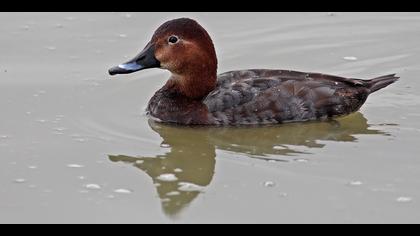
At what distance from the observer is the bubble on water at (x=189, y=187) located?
8203 mm

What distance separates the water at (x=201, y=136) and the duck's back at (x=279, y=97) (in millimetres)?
146

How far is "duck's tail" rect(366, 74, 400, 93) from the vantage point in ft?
33.8

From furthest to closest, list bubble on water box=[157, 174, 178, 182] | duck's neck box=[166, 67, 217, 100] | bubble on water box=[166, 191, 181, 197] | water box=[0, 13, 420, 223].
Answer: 1. duck's neck box=[166, 67, 217, 100]
2. bubble on water box=[157, 174, 178, 182]
3. bubble on water box=[166, 191, 181, 197]
4. water box=[0, 13, 420, 223]

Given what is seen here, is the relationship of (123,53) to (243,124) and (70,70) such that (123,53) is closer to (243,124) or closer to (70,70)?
(70,70)

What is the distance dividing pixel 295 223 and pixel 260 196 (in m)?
0.56

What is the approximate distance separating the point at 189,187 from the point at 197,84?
1917 mm

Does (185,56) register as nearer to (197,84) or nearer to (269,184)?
(197,84)

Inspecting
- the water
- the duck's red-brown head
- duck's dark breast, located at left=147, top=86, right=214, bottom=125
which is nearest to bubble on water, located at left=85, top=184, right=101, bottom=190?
the water

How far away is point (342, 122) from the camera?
399 inches

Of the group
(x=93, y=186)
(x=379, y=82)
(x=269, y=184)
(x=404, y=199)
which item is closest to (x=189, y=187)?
(x=269, y=184)

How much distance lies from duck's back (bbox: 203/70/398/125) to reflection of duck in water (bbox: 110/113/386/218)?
0.11 metres

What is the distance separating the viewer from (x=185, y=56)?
9.95 metres

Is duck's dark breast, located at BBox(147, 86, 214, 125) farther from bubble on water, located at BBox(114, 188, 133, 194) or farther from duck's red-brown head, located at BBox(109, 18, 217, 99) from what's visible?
bubble on water, located at BBox(114, 188, 133, 194)
